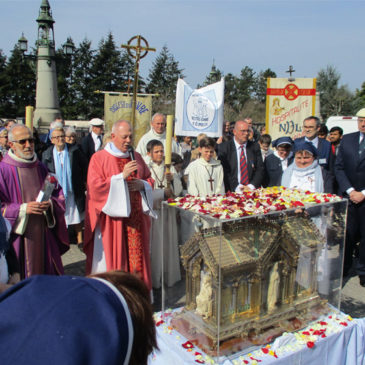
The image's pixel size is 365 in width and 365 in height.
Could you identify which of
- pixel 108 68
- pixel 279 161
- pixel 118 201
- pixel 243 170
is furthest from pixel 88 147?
pixel 108 68

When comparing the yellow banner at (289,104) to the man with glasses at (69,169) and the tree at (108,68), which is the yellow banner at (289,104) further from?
the tree at (108,68)

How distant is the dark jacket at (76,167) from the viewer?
20.6ft

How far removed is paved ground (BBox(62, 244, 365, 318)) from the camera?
4.26 metres

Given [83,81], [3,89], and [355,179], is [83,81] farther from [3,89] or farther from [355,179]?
[355,179]

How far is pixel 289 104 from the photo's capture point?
8781mm

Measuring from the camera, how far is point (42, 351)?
80 centimetres

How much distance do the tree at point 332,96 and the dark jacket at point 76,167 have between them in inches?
1590

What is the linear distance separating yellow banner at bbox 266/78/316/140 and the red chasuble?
567 centimetres

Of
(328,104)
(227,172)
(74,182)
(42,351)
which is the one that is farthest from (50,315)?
(328,104)

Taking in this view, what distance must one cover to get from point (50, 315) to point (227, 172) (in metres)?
4.96

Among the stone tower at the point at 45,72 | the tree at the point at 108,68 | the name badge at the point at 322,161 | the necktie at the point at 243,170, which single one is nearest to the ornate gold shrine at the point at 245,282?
the necktie at the point at 243,170

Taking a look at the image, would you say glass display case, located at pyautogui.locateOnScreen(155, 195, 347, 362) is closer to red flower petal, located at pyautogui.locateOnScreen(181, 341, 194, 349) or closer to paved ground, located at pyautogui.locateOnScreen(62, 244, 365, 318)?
red flower petal, located at pyautogui.locateOnScreen(181, 341, 194, 349)

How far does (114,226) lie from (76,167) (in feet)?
9.29

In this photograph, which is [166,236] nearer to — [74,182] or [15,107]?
[74,182]
